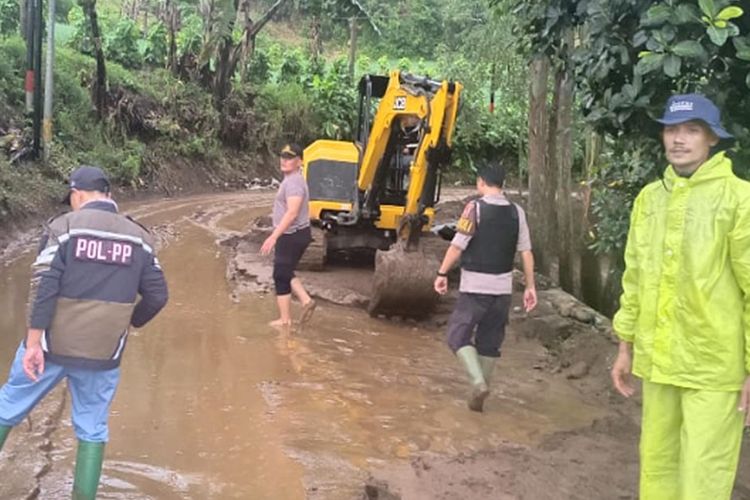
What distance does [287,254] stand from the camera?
8.52 m

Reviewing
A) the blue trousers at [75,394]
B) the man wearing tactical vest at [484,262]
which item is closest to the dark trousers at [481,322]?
the man wearing tactical vest at [484,262]

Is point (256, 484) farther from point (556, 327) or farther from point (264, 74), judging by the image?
point (264, 74)

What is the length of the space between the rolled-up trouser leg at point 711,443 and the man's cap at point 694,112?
3.63 ft

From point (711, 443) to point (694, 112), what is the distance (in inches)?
54.0

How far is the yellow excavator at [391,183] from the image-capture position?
9.53 meters

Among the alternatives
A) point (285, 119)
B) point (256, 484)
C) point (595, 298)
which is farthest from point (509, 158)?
point (256, 484)

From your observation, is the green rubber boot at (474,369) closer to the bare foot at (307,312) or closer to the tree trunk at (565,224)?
the bare foot at (307,312)

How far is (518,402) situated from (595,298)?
643cm

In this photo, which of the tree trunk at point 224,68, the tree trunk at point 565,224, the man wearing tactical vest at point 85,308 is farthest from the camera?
the tree trunk at point 224,68

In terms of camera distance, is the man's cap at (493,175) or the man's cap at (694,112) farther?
the man's cap at (493,175)

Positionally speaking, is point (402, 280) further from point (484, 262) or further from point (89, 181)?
point (89, 181)

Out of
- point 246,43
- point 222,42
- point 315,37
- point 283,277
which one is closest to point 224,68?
point 222,42

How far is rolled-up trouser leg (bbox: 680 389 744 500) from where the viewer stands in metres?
3.63

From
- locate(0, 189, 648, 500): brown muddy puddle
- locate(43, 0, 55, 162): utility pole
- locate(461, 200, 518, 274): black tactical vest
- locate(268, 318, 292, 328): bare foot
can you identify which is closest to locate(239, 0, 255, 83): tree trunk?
locate(43, 0, 55, 162): utility pole
